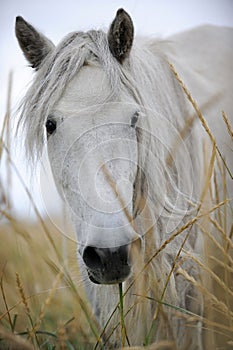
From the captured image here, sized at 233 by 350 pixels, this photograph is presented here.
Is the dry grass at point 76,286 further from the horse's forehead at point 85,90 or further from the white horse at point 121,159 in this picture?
the horse's forehead at point 85,90

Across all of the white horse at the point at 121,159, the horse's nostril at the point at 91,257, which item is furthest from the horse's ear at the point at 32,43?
the horse's nostril at the point at 91,257

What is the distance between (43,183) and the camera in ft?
6.79

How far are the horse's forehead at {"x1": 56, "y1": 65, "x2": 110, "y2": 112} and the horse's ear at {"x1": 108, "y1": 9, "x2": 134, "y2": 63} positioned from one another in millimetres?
137

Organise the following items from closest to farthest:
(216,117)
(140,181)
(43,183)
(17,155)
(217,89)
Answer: (140,181)
(43,183)
(17,155)
(216,117)
(217,89)

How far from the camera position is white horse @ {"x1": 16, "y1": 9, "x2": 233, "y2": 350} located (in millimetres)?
1552

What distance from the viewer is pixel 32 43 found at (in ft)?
6.99

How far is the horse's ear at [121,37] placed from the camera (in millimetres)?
1983

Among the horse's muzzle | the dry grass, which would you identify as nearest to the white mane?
the dry grass

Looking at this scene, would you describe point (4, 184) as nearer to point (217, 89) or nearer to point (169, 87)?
point (169, 87)

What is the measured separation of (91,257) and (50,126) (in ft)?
2.20

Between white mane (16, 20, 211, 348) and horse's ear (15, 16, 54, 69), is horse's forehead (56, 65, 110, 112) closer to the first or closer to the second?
white mane (16, 20, 211, 348)

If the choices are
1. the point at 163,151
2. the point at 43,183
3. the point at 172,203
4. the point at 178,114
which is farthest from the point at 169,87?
the point at 43,183

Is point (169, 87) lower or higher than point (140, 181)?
higher

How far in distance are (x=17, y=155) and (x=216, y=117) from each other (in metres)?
1.26
